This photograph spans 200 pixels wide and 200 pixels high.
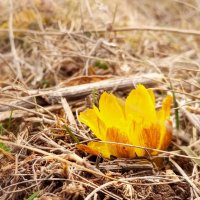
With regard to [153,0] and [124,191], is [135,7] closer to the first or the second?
[153,0]

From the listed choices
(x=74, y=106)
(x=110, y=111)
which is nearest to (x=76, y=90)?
(x=74, y=106)

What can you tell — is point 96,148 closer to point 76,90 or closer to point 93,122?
point 93,122

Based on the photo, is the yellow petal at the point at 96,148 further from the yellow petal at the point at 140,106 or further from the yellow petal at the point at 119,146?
the yellow petal at the point at 140,106

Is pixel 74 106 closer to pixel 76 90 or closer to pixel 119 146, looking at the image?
pixel 76 90

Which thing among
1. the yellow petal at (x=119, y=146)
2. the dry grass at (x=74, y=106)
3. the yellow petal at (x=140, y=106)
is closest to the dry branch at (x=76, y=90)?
the dry grass at (x=74, y=106)

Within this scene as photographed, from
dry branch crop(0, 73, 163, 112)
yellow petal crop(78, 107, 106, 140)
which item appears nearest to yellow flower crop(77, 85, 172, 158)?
yellow petal crop(78, 107, 106, 140)

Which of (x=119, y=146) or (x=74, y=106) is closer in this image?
(x=119, y=146)

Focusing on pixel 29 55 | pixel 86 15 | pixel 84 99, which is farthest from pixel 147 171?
pixel 86 15

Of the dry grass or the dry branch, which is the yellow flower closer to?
the dry grass

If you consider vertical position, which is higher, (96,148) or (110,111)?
(110,111)
